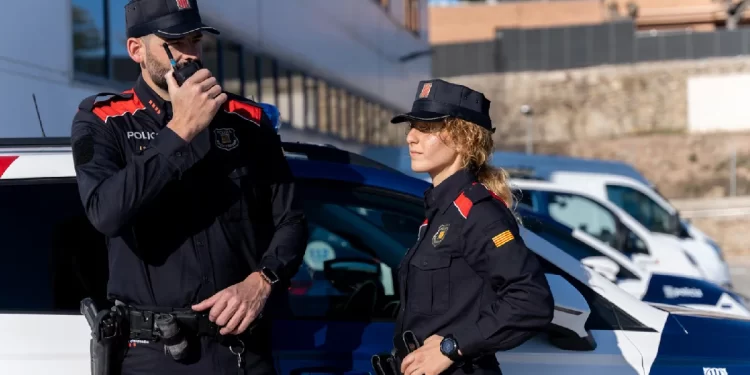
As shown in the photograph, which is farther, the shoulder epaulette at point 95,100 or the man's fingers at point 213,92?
the shoulder epaulette at point 95,100


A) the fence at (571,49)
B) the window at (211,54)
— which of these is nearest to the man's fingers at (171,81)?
the window at (211,54)

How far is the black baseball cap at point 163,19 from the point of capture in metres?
2.63

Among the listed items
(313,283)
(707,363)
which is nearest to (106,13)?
(313,283)

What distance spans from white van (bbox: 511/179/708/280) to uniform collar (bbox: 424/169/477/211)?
5668 millimetres

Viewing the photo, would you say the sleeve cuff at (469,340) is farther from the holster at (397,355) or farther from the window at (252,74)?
the window at (252,74)

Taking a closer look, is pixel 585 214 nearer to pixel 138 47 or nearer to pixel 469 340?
pixel 469 340

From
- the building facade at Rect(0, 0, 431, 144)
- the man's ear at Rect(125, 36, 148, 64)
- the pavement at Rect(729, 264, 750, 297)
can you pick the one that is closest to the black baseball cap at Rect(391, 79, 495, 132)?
the man's ear at Rect(125, 36, 148, 64)

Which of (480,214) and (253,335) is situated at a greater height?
(480,214)

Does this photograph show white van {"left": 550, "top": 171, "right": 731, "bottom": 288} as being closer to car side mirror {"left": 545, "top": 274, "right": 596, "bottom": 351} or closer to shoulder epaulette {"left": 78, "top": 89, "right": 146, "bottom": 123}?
car side mirror {"left": 545, "top": 274, "right": 596, "bottom": 351}

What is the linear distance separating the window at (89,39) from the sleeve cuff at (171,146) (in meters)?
4.33

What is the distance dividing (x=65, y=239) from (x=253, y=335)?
860 millimetres

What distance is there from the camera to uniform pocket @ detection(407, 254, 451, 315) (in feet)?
8.57

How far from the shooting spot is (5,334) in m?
2.91

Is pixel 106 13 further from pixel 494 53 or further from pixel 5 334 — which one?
pixel 494 53
